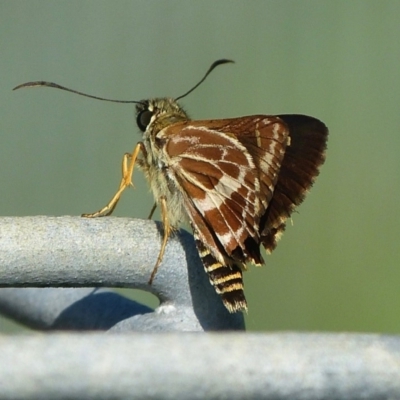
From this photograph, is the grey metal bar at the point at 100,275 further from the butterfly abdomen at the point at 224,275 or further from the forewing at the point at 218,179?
the forewing at the point at 218,179

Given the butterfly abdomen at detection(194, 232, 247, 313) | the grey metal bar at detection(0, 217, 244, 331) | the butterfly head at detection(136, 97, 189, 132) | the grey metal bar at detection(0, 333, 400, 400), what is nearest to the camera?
the grey metal bar at detection(0, 333, 400, 400)

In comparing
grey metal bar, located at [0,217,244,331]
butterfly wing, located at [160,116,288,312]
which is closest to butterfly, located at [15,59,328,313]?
butterfly wing, located at [160,116,288,312]

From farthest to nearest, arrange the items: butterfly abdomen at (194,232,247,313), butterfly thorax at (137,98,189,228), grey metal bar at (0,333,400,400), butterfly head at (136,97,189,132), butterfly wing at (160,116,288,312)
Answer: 1. butterfly head at (136,97,189,132)
2. butterfly thorax at (137,98,189,228)
3. butterfly wing at (160,116,288,312)
4. butterfly abdomen at (194,232,247,313)
5. grey metal bar at (0,333,400,400)

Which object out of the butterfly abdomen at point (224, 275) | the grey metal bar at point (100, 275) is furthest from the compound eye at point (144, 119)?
the grey metal bar at point (100, 275)

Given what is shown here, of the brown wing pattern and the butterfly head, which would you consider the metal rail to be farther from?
the butterfly head

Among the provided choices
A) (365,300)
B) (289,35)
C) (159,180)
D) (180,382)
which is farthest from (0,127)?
(180,382)

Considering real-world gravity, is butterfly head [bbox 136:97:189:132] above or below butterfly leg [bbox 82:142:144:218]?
above

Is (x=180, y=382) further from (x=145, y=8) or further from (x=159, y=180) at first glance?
(x=145, y=8)

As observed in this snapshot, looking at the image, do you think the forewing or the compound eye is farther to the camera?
the compound eye
